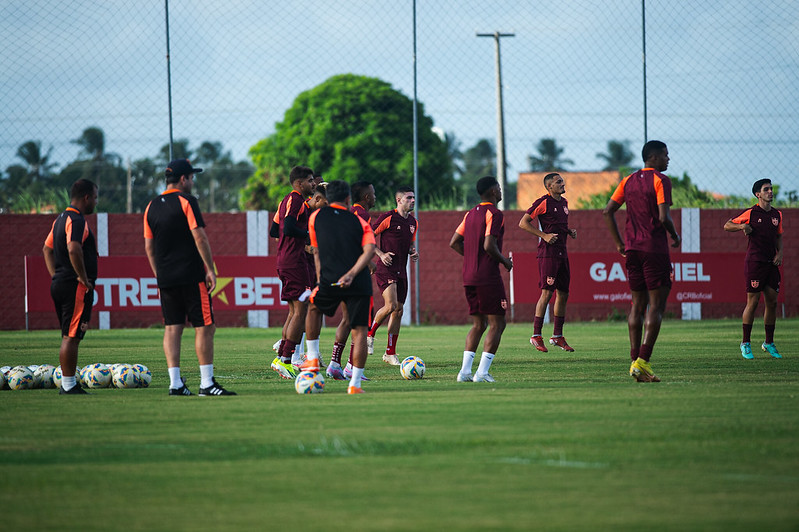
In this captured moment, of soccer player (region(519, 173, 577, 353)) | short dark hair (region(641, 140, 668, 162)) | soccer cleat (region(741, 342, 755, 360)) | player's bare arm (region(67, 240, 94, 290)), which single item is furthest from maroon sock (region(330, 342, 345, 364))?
soccer cleat (region(741, 342, 755, 360))

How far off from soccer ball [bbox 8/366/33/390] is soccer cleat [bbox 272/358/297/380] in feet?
8.37

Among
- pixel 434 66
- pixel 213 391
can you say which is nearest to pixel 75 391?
pixel 213 391

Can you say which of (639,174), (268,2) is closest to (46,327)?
(268,2)

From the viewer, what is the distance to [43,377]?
1056cm

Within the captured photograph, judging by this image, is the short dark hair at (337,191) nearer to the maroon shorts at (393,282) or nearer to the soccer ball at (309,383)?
the soccer ball at (309,383)

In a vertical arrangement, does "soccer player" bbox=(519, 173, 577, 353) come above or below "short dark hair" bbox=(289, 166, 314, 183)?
below

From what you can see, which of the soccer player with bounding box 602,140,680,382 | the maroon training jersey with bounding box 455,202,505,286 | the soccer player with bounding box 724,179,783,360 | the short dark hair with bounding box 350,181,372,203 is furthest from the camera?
the soccer player with bounding box 724,179,783,360

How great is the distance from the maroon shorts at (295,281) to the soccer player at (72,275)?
2.67 metres

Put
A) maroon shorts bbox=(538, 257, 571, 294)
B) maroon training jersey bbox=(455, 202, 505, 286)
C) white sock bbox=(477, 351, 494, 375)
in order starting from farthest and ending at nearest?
1. maroon shorts bbox=(538, 257, 571, 294)
2. maroon training jersey bbox=(455, 202, 505, 286)
3. white sock bbox=(477, 351, 494, 375)

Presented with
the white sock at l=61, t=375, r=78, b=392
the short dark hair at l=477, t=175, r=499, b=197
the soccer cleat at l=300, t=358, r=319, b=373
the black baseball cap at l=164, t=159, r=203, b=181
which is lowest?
the white sock at l=61, t=375, r=78, b=392

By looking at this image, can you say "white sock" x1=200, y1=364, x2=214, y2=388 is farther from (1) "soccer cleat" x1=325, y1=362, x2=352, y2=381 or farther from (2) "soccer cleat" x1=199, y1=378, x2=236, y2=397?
(1) "soccer cleat" x1=325, y1=362, x2=352, y2=381

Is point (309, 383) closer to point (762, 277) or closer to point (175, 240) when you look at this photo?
point (175, 240)

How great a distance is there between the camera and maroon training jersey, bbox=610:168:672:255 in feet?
33.3

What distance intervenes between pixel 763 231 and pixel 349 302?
278 inches
